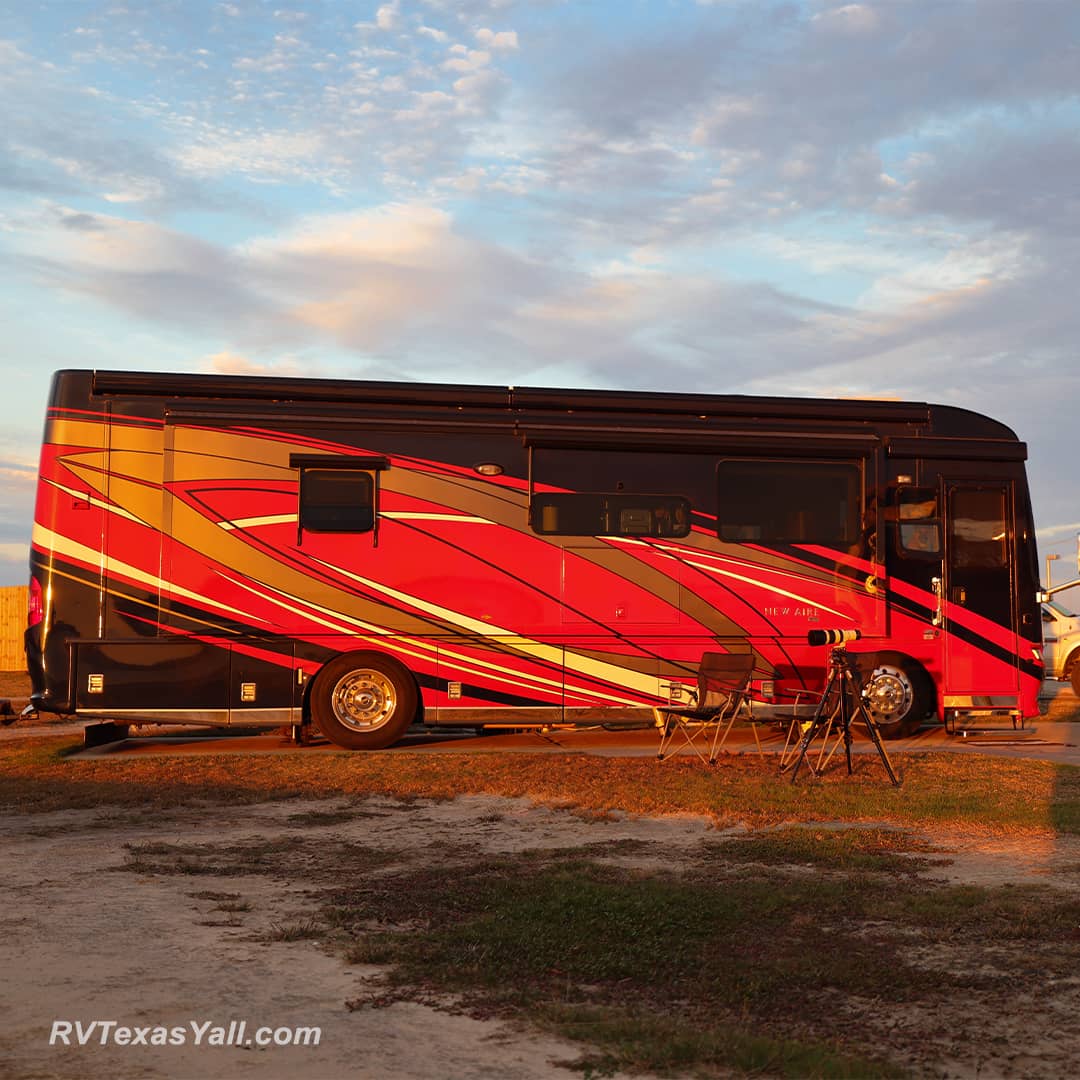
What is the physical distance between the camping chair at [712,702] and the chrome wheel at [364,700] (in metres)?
2.71

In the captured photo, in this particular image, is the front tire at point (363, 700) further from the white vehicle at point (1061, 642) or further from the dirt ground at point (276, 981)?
the white vehicle at point (1061, 642)

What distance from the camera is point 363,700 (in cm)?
1249

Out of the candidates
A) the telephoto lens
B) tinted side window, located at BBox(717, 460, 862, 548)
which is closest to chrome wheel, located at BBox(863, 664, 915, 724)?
the telephoto lens

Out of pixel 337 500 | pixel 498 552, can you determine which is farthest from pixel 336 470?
pixel 498 552

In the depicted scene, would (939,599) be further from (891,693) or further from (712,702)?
(712,702)

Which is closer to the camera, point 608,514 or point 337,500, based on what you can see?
point 337,500

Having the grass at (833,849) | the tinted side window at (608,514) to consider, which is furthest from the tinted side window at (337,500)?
the grass at (833,849)

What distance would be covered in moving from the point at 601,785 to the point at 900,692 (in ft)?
16.4

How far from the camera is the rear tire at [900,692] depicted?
523 inches

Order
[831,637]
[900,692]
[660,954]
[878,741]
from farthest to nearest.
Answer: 1. [900,692]
2. [831,637]
3. [878,741]
4. [660,954]

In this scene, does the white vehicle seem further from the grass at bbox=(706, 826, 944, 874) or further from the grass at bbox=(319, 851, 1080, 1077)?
the grass at bbox=(319, 851, 1080, 1077)

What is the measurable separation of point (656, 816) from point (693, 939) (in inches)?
128

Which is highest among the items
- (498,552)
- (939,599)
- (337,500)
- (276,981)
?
(337,500)

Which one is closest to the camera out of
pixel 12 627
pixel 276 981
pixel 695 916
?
pixel 276 981
